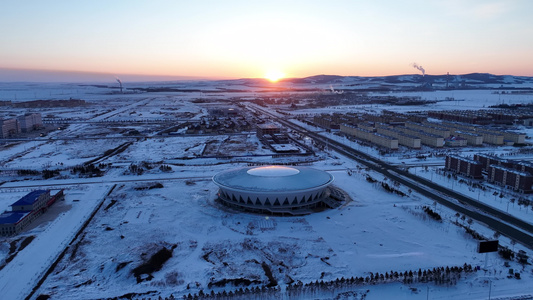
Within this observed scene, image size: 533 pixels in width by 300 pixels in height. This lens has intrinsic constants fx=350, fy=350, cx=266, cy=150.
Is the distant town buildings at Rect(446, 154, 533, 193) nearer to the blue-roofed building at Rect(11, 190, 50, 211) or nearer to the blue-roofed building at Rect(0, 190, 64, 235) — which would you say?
the blue-roofed building at Rect(0, 190, 64, 235)

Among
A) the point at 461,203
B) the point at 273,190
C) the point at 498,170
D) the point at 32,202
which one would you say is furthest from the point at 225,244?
the point at 498,170

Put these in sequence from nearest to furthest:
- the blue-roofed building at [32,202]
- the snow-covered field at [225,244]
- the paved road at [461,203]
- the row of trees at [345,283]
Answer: the row of trees at [345,283] < the snow-covered field at [225,244] < the paved road at [461,203] < the blue-roofed building at [32,202]

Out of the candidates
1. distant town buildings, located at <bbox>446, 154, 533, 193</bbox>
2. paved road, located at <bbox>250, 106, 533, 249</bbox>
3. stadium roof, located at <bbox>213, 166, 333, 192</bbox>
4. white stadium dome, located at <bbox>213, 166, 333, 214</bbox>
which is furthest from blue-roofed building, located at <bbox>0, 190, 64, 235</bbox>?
distant town buildings, located at <bbox>446, 154, 533, 193</bbox>

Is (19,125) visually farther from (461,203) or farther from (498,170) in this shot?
(498,170)

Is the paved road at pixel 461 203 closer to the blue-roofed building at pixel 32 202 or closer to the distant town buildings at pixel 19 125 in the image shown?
the blue-roofed building at pixel 32 202

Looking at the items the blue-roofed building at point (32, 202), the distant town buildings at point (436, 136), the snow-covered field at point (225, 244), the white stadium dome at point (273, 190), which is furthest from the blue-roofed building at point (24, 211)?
the distant town buildings at point (436, 136)

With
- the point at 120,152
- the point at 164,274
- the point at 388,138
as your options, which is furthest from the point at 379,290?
the point at 120,152
